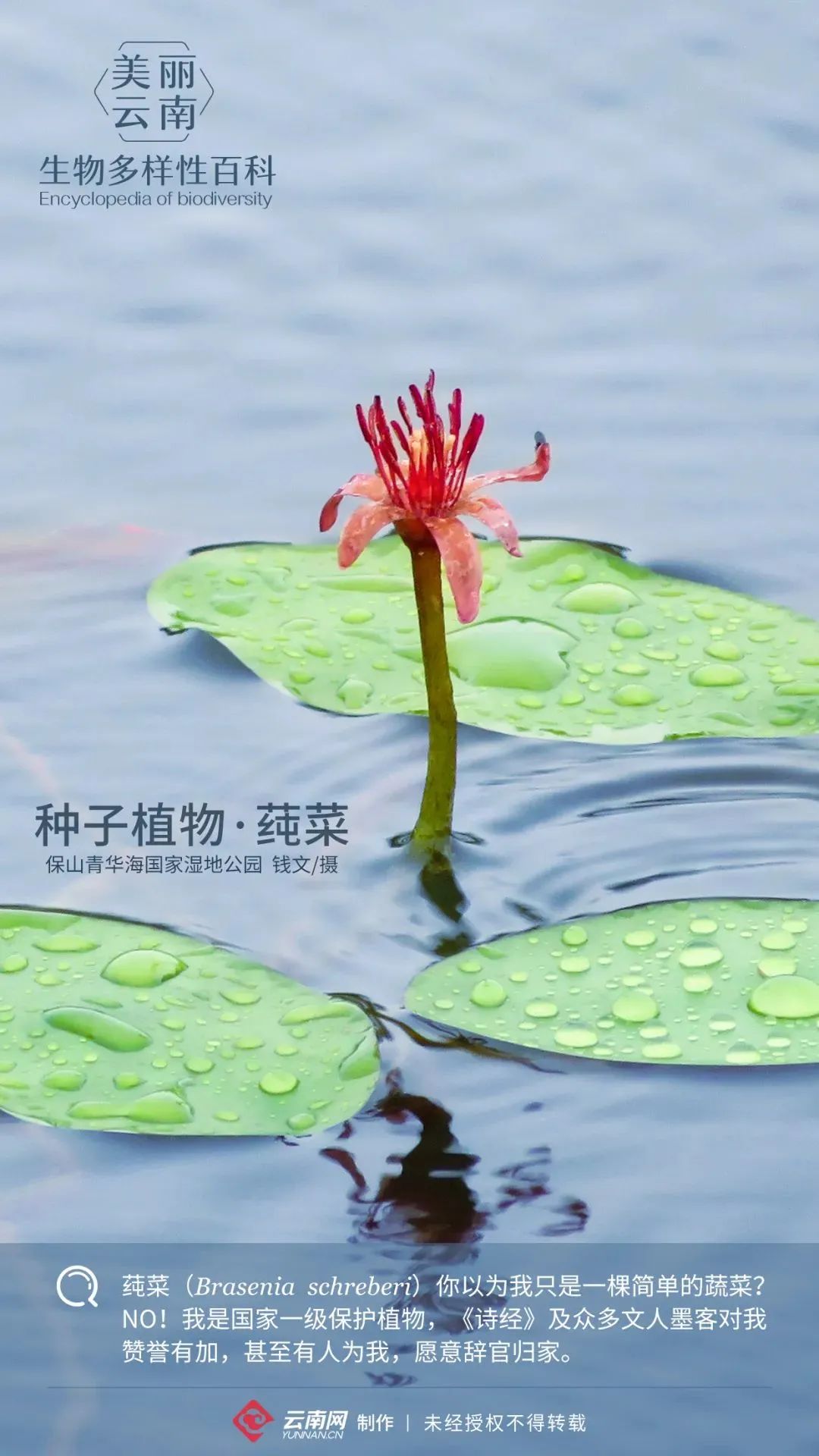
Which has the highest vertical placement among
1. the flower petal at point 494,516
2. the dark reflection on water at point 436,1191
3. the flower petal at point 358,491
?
the flower petal at point 358,491

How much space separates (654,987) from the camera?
2.10 m

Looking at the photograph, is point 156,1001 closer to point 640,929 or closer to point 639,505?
point 640,929

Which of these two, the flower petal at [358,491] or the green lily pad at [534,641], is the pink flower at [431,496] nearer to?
the flower petal at [358,491]

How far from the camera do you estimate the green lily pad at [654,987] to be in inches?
79.1

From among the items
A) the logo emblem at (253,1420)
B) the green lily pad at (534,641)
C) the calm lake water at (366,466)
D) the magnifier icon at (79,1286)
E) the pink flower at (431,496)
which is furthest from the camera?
the green lily pad at (534,641)

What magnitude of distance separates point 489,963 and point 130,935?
0.46 metres

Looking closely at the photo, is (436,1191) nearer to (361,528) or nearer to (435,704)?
(435,704)

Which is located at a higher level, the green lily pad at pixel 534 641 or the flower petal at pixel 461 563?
the flower petal at pixel 461 563

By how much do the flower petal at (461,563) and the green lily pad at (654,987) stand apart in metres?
0.42

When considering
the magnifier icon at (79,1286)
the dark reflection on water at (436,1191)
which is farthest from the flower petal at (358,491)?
the magnifier icon at (79,1286)

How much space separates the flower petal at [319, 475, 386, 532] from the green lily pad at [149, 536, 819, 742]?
49 centimetres

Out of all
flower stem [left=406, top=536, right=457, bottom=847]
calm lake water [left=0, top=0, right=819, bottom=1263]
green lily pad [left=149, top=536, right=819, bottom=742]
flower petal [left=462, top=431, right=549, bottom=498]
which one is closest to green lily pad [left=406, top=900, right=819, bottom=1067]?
calm lake water [left=0, top=0, right=819, bottom=1263]

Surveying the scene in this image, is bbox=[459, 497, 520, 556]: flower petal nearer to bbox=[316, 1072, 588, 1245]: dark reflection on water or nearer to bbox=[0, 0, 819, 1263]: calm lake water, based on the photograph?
bbox=[0, 0, 819, 1263]: calm lake water

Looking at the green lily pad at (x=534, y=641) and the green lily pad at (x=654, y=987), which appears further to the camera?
the green lily pad at (x=534, y=641)
